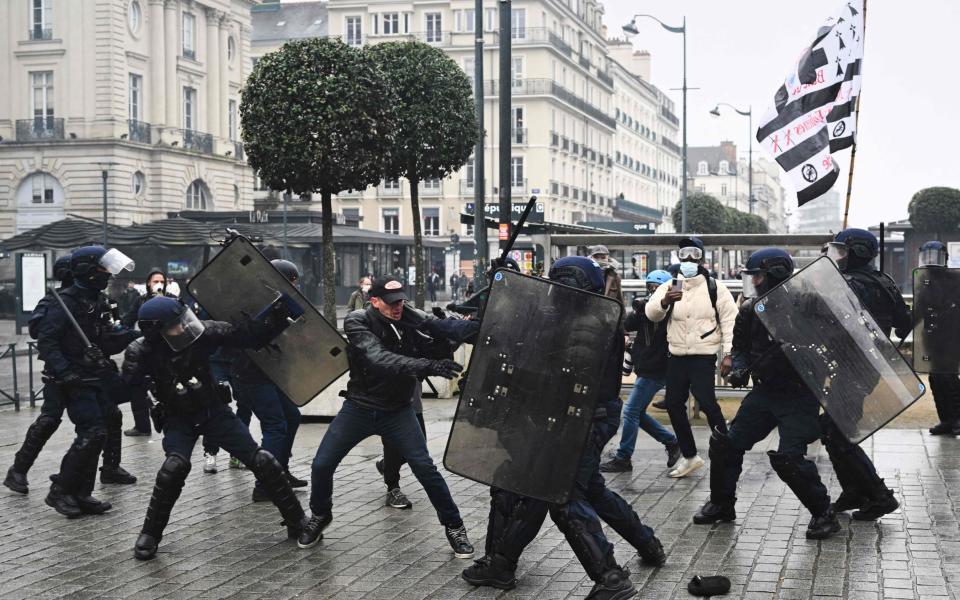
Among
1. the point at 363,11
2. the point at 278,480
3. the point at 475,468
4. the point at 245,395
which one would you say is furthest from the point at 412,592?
the point at 363,11

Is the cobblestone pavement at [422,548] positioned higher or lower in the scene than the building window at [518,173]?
lower

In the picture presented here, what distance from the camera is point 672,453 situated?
8.97 meters

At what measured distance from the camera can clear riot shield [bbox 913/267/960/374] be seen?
9.83 meters

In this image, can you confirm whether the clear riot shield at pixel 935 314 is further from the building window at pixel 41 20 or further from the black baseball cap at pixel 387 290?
the building window at pixel 41 20

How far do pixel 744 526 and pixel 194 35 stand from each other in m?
51.4

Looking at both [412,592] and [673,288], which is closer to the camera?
[412,592]

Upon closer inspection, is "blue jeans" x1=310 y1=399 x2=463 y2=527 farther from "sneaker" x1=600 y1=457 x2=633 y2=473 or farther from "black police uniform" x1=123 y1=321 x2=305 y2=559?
"sneaker" x1=600 y1=457 x2=633 y2=473

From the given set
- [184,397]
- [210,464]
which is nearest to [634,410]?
[210,464]

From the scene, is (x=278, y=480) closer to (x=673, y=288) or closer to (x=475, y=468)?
(x=475, y=468)

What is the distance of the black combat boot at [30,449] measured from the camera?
8.36 meters

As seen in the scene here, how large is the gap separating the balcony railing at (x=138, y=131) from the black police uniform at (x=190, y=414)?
44.9 m

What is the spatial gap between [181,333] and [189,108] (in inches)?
1961

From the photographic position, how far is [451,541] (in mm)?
6445

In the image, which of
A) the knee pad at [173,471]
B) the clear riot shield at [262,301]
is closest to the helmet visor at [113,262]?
the clear riot shield at [262,301]
